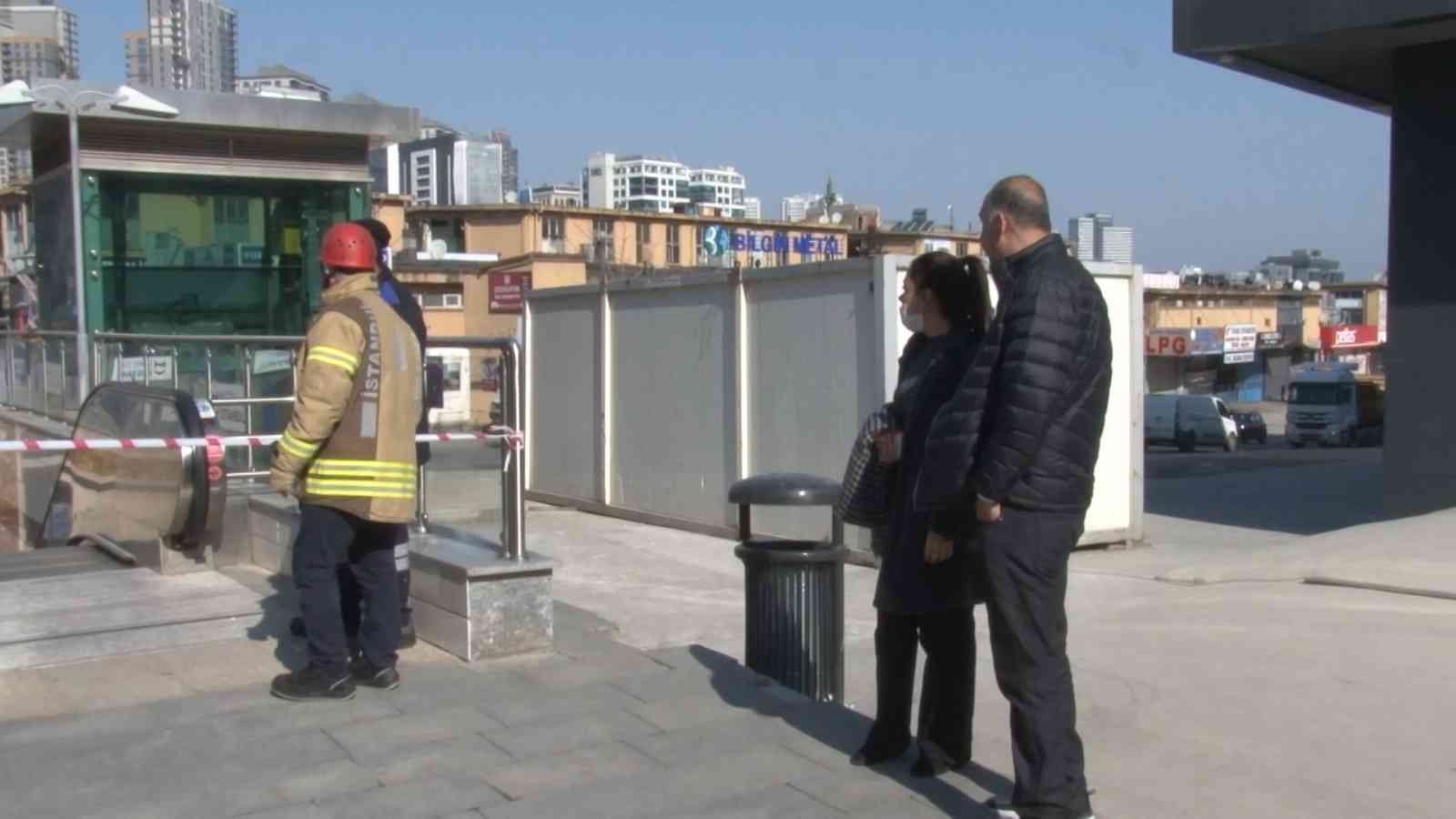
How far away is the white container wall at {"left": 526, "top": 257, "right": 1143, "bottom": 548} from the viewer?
37.1 feet

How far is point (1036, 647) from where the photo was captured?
4160 millimetres

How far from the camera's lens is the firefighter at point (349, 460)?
531 centimetres

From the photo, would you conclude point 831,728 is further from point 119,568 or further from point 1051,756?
point 119,568

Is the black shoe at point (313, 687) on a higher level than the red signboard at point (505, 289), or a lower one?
lower

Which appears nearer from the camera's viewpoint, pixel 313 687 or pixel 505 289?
pixel 313 687

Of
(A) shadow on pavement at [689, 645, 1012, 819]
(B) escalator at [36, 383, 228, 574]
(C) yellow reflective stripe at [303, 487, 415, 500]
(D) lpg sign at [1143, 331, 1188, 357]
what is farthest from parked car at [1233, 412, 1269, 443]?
(C) yellow reflective stripe at [303, 487, 415, 500]

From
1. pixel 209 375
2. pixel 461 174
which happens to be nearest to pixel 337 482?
pixel 209 375

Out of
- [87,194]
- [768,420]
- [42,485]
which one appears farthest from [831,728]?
[87,194]

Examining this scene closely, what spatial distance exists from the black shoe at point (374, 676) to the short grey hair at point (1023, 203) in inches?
119

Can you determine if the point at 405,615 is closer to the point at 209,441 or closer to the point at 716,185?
the point at 209,441

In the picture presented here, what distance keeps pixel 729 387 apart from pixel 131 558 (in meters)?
5.30

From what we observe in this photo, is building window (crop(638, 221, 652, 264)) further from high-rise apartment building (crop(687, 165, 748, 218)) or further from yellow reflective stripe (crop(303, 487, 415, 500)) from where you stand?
high-rise apartment building (crop(687, 165, 748, 218))

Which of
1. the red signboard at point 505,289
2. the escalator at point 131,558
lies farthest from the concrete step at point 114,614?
the red signboard at point 505,289

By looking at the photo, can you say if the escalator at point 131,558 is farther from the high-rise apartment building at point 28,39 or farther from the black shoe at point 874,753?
the high-rise apartment building at point 28,39
